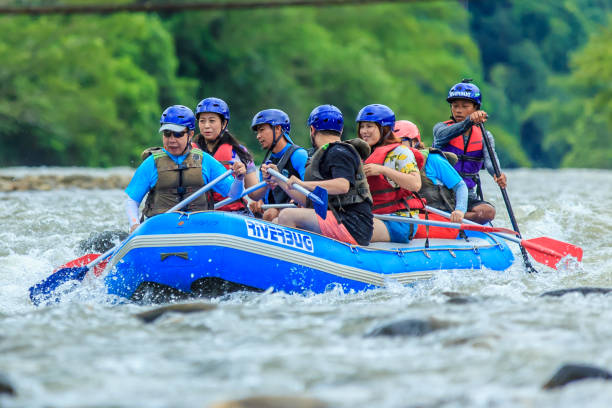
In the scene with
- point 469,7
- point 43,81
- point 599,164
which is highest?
point 469,7

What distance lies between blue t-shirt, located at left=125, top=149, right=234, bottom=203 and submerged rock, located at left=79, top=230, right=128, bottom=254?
91.9 inches

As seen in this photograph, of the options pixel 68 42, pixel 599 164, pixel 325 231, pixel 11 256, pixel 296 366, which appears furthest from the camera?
pixel 599 164

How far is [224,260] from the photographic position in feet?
22.0

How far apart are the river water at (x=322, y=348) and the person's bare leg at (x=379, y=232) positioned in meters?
0.58

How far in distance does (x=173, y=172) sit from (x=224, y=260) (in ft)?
4.46

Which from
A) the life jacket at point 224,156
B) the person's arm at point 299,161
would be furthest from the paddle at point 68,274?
the life jacket at point 224,156

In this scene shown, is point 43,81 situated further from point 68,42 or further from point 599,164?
point 599,164

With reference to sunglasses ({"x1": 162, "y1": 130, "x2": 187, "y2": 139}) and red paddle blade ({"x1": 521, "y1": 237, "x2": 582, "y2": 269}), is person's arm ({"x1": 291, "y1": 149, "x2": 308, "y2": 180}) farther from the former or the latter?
red paddle blade ({"x1": 521, "y1": 237, "x2": 582, "y2": 269})

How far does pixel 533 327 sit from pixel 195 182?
128 inches

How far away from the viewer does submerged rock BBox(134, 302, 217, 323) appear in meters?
6.05

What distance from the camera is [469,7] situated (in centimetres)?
5966

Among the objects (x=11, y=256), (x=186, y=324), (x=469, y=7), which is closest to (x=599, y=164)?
(x=469, y=7)

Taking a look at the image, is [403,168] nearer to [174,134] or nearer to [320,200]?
[320,200]

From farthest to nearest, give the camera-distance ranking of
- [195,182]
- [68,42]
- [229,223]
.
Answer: [68,42], [195,182], [229,223]
